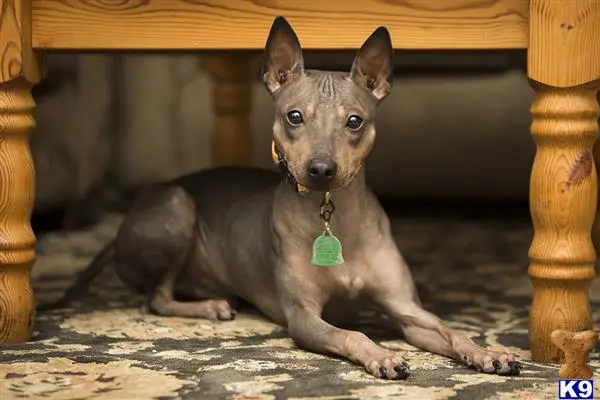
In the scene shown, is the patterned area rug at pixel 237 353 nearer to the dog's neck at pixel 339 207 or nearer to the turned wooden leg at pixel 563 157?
the turned wooden leg at pixel 563 157

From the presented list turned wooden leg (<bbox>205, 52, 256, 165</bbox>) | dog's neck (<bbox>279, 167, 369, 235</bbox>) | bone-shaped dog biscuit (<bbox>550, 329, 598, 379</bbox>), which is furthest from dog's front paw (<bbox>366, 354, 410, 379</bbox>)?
turned wooden leg (<bbox>205, 52, 256, 165</bbox>)

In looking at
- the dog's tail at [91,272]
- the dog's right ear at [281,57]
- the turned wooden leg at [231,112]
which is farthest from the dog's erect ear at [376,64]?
the turned wooden leg at [231,112]

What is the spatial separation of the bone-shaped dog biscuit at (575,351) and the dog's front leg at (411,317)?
0.16 metres

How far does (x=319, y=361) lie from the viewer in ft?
7.76

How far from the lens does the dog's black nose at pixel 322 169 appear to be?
7.68 feet

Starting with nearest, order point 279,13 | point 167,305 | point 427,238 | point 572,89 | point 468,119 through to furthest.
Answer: point 572,89
point 279,13
point 167,305
point 427,238
point 468,119

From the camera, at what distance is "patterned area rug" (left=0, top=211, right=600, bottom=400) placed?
2105mm

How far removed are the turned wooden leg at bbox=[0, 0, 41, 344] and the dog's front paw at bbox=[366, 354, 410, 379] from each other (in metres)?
0.77

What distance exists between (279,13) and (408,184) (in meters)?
2.22

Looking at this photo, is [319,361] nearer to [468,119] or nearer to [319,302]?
[319,302]

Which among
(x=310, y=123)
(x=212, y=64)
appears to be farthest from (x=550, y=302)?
(x=212, y=64)

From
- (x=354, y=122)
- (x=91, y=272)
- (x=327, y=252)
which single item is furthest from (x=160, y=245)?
(x=354, y=122)

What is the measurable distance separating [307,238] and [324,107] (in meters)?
0.31

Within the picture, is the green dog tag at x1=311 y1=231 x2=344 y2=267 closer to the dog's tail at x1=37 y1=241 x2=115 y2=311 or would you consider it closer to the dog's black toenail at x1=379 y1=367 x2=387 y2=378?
the dog's black toenail at x1=379 y1=367 x2=387 y2=378
